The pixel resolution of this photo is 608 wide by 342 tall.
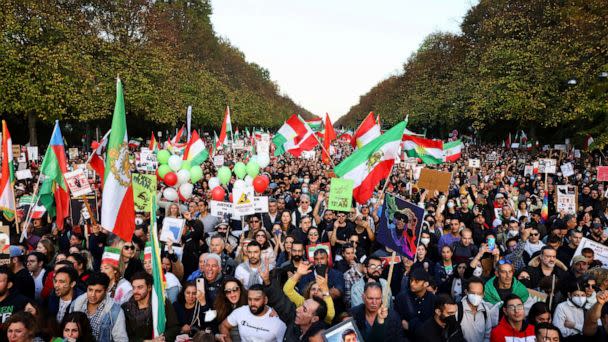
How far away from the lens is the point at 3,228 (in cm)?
681

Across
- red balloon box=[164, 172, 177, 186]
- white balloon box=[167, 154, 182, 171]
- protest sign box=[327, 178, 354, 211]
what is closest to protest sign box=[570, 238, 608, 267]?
protest sign box=[327, 178, 354, 211]

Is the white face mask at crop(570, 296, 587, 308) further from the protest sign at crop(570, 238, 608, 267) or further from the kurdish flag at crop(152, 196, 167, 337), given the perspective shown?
the kurdish flag at crop(152, 196, 167, 337)

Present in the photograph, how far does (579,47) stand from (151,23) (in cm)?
2547

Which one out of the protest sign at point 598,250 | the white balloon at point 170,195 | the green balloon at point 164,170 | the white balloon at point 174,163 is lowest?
the protest sign at point 598,250

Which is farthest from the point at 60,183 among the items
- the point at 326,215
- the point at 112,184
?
the point at 326,215

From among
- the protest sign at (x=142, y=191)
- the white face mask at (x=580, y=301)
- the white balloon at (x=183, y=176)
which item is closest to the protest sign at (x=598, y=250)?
the white face mask at (x=580, y=301)

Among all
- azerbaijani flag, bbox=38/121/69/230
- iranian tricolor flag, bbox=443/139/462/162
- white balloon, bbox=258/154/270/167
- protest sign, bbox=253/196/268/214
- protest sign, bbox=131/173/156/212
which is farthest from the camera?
iranian tricolor flag, bbox=443/139/462/162

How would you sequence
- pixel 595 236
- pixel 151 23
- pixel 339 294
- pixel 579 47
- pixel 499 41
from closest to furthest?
pixel 339 294
pixel 595 236
pixel 579 47
pixel 499 41
pixel 151 23

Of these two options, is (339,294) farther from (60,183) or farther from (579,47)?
Answer: (579,47)

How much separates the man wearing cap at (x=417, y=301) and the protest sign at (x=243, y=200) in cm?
378

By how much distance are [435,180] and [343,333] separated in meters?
7.76

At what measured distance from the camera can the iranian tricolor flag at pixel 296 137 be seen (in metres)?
13.8

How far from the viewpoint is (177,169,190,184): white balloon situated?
1259 cm

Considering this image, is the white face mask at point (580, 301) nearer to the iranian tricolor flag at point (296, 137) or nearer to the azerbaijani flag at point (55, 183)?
the azerbaijani flag at point (55, 183)
